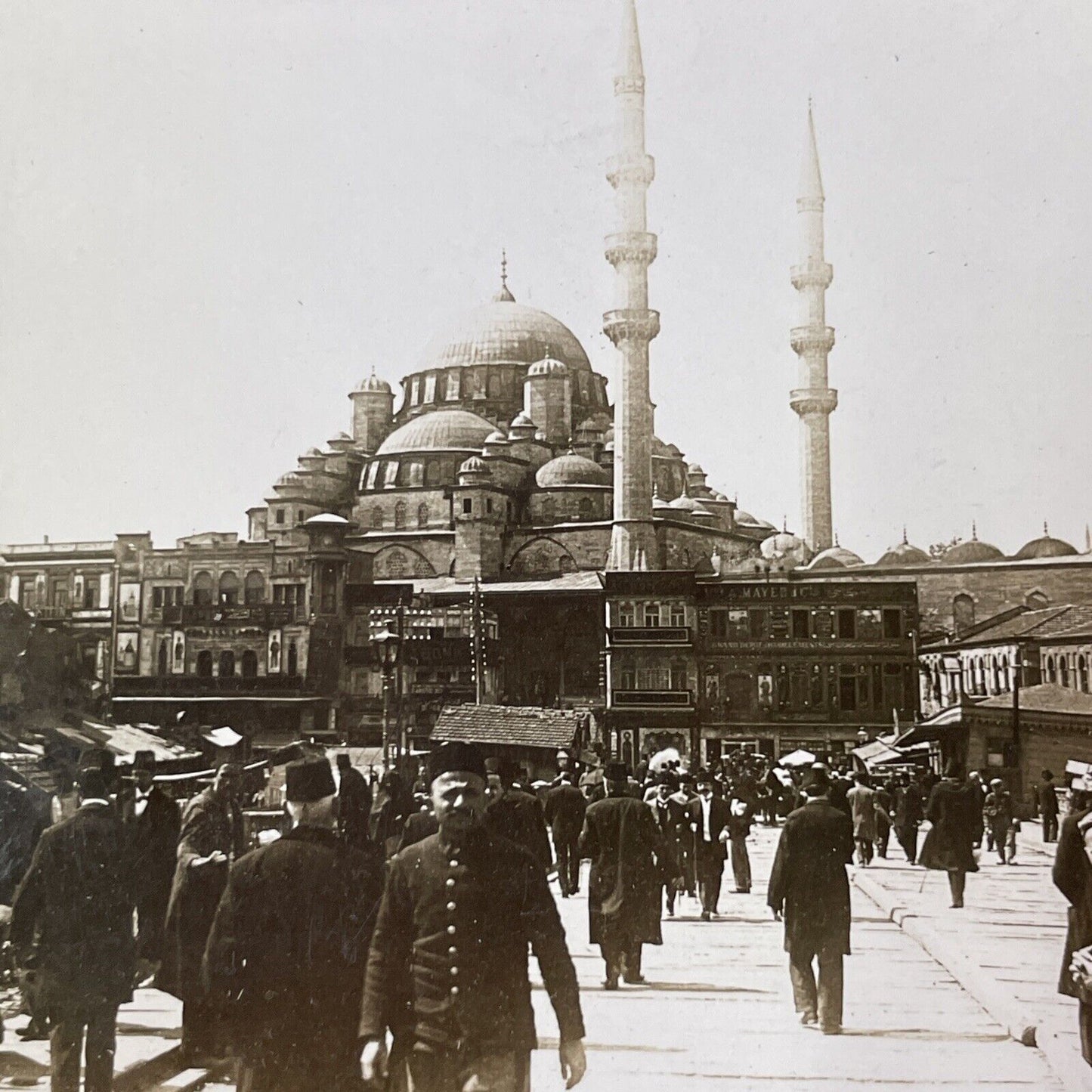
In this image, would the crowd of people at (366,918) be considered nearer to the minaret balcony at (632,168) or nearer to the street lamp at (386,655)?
the street lamp at (386,655)

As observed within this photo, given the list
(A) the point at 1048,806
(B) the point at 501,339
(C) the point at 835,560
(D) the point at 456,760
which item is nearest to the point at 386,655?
(A) the point at 1048,806

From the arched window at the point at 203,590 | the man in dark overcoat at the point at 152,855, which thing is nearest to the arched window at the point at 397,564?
the arched window at the point at 203,590

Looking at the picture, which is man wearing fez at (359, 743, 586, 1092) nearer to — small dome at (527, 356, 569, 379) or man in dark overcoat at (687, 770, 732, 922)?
man in dark overcoat at (687, 770, 732, 922)

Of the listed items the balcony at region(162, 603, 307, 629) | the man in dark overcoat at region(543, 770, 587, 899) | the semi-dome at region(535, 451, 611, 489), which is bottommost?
the man in dark overcoat at region(543, 770, 587, 899)

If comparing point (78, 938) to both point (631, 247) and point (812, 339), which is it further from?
point (631, 247)

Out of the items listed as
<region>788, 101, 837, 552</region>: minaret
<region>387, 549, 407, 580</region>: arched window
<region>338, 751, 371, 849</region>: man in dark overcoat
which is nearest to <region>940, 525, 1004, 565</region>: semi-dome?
<region>788, 101, 837, 552</region>: minaret
